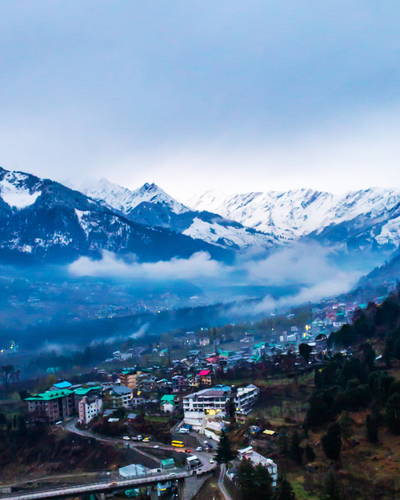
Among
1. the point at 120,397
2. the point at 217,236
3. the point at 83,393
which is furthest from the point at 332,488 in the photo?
the point at 217,236

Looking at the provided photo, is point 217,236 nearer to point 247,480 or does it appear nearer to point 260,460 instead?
point 260,460

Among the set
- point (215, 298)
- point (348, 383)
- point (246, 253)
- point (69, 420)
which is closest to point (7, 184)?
point (215, 298)

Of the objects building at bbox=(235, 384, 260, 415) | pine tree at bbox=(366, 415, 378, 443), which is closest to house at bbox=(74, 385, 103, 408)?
building at bbox=(235, 384, 260, 415)

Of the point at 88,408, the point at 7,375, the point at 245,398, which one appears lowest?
the point at 245,398

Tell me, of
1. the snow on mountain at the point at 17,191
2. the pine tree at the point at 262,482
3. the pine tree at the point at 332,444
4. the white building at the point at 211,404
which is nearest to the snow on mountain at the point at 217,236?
the snow on mountain at the point at 17,191

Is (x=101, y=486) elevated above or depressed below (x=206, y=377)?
below

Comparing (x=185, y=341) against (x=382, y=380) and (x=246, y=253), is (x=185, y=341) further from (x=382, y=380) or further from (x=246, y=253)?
(x=246, y=253)

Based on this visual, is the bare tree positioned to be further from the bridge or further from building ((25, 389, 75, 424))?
the bridge
